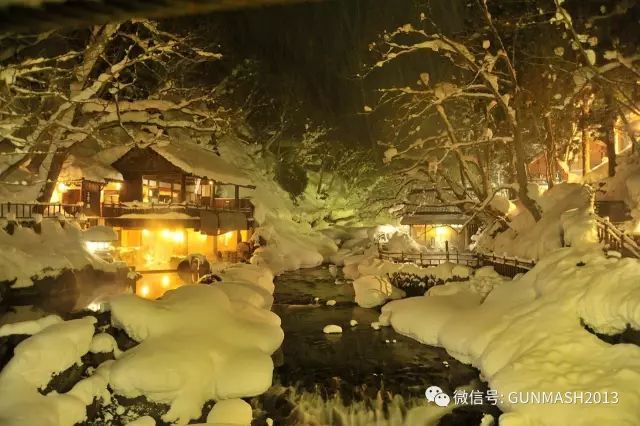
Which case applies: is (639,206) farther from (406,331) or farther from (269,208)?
(269,208)

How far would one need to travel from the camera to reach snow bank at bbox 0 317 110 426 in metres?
8.22

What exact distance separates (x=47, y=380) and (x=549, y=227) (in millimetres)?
16333

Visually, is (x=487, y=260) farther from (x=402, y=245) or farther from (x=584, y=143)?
(x=402, y=245)

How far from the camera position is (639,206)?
66.9 ft

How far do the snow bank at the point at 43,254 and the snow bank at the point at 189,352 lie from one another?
641 centimetres

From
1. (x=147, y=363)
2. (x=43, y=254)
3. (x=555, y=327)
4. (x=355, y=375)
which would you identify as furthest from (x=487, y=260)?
(x=43, y=254)

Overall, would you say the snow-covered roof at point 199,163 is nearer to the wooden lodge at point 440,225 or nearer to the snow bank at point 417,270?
the snow bank at point 417,270

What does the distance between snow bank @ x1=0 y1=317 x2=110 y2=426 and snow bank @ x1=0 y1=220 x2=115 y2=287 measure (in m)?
7.43

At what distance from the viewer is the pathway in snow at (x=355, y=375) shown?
11.1m

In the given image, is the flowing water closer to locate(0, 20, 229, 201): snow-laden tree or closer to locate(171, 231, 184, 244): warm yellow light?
locate(0, 20, 229, 201): snow-laden tree

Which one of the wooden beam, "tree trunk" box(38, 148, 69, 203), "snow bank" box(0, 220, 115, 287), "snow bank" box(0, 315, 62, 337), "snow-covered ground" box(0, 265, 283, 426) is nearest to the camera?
the wooden beam

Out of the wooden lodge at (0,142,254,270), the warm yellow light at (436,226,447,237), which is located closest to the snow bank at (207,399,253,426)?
the wooden lodge at (0,142,254,270)

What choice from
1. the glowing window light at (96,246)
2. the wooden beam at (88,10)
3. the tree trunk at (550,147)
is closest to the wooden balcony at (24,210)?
the glowing window light at (96,246)

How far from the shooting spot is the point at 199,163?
1215 inches
